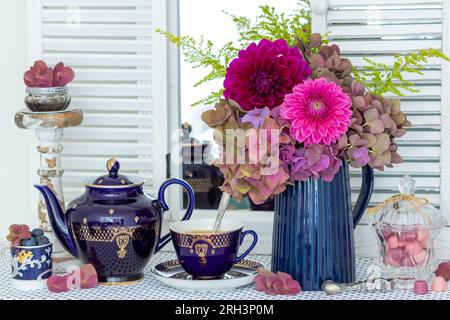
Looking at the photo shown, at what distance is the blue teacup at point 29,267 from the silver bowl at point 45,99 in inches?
12.3

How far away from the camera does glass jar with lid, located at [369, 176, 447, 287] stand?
181cm

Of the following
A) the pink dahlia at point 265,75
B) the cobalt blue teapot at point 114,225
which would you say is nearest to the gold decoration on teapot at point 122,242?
the cobalt blue teapot at point 114,225

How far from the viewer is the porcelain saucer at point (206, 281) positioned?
70.6 inches

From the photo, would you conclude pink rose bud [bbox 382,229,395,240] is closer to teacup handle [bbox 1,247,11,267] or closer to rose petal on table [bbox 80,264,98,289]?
rose petal on table [bbox 80,264,98,289]

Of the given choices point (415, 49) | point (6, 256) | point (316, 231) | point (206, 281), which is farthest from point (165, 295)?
point (415, 49)

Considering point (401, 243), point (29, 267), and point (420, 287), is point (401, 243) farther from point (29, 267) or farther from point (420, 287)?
point (29, 267)

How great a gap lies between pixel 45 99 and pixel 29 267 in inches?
14.4

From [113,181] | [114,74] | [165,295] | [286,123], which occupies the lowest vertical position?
[165,295]

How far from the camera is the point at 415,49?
2.00 meters

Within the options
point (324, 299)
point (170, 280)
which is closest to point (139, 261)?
→ point (170, 280)

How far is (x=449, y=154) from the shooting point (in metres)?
2.01

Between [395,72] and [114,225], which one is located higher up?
[395,72]

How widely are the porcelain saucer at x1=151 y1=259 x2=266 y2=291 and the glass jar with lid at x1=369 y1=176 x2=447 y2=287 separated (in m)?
0.26
